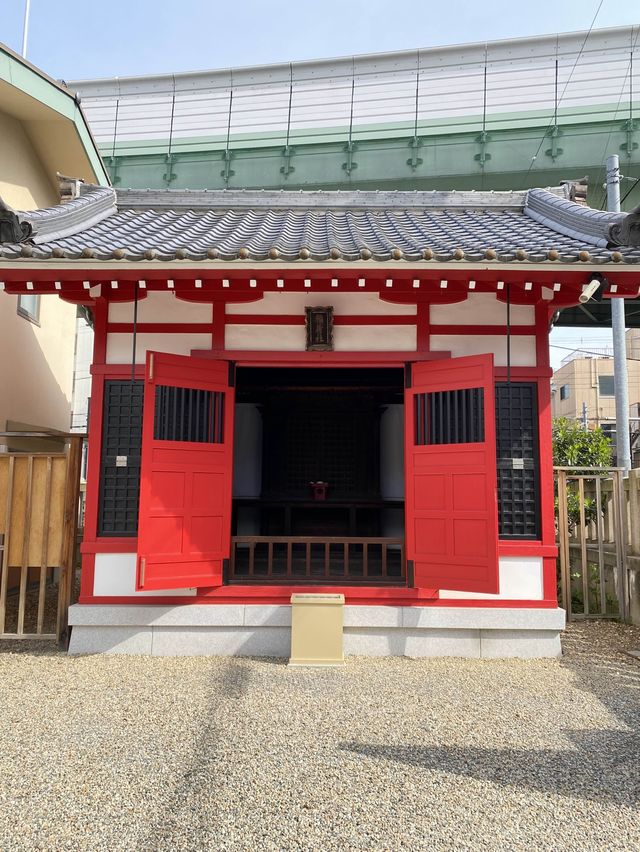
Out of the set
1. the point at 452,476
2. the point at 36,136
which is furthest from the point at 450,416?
the point at 36,136

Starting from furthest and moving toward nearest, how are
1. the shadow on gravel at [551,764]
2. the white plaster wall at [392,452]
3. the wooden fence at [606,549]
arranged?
the white plaster wall at [392,452] → the wooden fence at [606,549] → the shadow on gravel at [551,764]

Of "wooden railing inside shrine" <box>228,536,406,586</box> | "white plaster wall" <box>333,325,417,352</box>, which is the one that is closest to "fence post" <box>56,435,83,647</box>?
"wooden railing inside shrine" <box>228,536,406,586</box>

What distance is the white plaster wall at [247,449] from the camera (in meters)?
9.97

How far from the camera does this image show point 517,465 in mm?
5477

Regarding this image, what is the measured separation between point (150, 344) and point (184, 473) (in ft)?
4.55

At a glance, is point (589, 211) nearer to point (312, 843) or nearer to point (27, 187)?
point (312, 843)

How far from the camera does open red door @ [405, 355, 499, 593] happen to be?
511 centimetres

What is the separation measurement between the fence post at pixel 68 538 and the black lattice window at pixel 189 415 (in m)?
1.08

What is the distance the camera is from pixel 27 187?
29.3 feet

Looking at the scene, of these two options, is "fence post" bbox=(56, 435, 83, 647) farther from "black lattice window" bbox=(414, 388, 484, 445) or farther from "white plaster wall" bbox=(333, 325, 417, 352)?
"black lattice window" bbox=(414, 388, 484, 445)

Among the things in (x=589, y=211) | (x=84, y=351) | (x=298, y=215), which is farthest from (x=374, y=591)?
(x=84, y=351)

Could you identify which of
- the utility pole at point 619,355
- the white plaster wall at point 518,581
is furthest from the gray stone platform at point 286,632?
the utility pole at point 619,355

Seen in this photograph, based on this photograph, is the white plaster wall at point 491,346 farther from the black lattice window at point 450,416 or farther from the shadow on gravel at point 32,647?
the shadow on gravel at point 32,647

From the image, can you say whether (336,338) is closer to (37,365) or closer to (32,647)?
(32,647)
